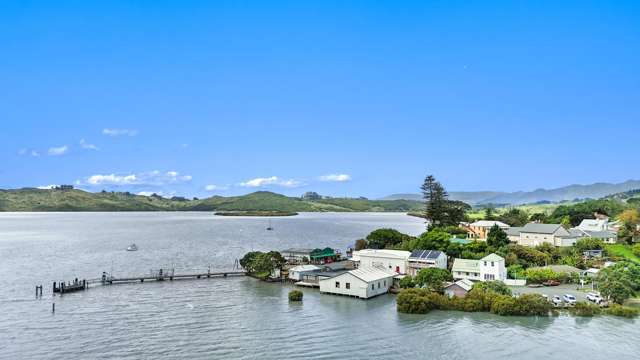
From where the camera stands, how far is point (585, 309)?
4162 centimetres

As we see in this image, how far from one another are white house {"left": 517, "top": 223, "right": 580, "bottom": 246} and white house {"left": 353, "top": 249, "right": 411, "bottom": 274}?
29.8 meters

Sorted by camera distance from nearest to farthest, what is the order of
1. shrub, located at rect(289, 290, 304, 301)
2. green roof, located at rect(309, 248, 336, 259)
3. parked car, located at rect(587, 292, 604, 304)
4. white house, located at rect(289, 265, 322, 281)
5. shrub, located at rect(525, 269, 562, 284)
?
parked car, located at rect(587, 292, 604, 304), shrub, located at rect(289, 290, 304, 301), shrub, located at rect(525, 269, 562, 284), white house, located at rect(289, 265, 322, 281), green roof, located at rect(309, 248, 336, 259)

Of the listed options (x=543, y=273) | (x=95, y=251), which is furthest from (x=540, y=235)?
(x=95, y=251)

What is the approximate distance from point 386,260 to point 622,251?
4038 cm

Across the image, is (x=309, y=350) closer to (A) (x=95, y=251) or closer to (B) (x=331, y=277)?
(B) (x=331, y=277)

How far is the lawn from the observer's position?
69.2 m

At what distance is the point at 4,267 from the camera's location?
69.4 metres

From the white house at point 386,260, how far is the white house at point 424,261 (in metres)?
0.66

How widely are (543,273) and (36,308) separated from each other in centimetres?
5238

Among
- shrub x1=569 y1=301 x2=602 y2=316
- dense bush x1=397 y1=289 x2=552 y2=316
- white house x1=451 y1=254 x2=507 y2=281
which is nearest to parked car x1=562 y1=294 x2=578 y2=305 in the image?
shrub x1=569 y1=301 x2=602 y2=316

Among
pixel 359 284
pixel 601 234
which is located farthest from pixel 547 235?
pixel 359 284

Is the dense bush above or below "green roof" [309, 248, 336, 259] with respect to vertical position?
below

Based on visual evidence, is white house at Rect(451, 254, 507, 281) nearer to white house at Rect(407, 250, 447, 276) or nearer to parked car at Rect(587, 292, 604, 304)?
white house at Rect(407, 250, 447, 276)

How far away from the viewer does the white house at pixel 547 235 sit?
255 ft
